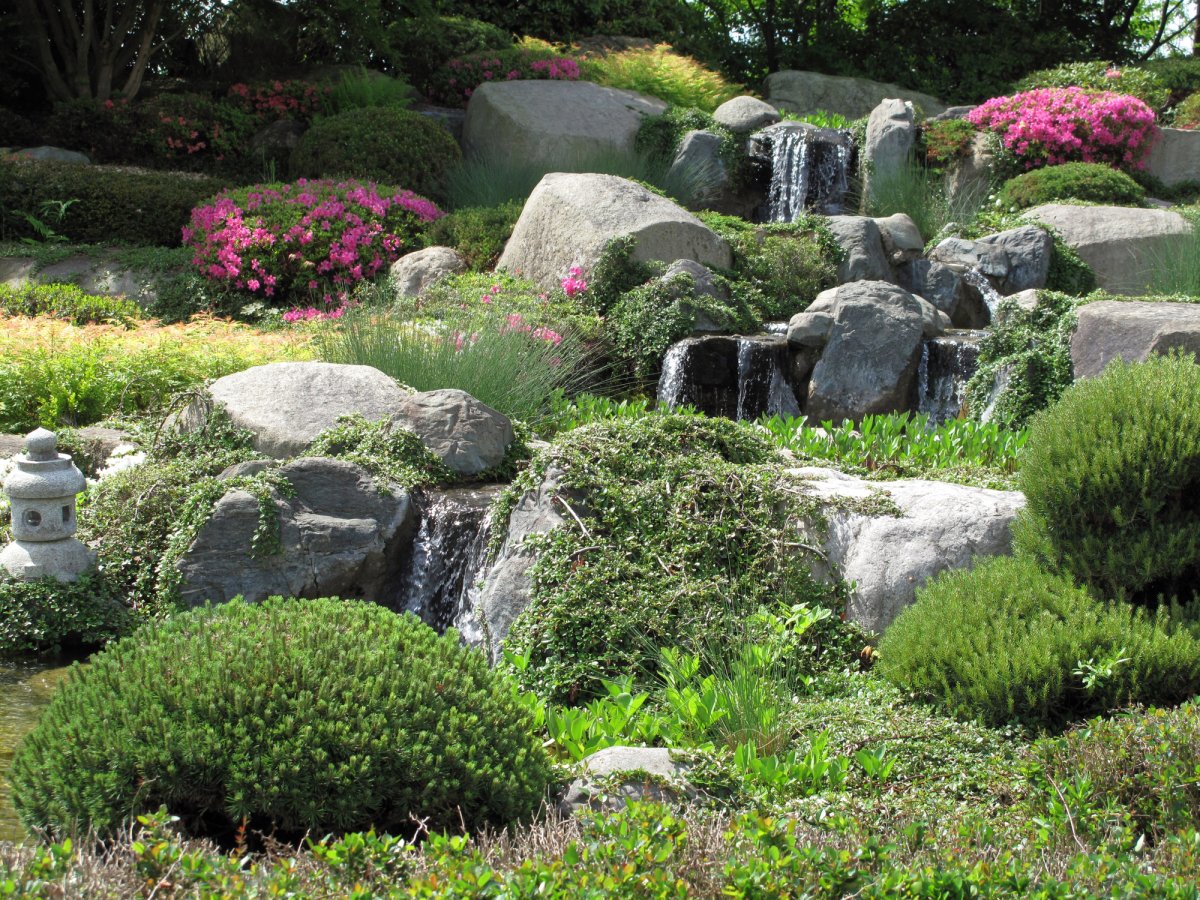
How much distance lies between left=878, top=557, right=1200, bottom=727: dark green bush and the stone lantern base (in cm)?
437

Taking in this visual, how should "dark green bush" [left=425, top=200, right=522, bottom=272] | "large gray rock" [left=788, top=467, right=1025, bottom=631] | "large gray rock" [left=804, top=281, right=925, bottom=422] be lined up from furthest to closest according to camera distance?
"dark green bush" [left=425, top=200, right=522, bottom=272] < "large gray rock" [left=804, top=281, right=925, bottom=422] < "large gray rock" [left=788, top=467, right=1025, bottom=631]

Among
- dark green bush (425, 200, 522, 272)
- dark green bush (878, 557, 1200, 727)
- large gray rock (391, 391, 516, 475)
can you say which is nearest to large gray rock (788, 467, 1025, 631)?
dark green bush (878, 557, 1200, 727)

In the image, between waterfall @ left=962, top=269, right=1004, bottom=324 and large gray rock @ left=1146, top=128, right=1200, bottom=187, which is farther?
large gray rock @ left=1146, top=128, right=1200, bottom=187

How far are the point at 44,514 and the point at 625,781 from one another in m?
3.96

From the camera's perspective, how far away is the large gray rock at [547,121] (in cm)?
1587

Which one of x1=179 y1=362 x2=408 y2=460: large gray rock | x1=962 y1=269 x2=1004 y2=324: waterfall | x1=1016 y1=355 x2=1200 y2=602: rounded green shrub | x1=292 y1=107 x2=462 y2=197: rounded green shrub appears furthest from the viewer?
x1=292 y1=107 x2=462 y2=197: rounded green shrub

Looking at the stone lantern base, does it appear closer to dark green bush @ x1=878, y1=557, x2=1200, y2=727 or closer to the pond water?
Answer: the pond water

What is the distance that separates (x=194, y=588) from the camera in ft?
19.5

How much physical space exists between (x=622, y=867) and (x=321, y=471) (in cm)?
411

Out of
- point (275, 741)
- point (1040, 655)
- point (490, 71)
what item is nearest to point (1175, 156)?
point (490, 71)

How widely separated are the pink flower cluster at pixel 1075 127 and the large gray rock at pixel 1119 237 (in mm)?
2864

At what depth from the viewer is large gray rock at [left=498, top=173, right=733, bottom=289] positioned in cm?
1108

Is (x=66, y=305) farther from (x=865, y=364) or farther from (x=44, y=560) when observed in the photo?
(x=865, y=364)

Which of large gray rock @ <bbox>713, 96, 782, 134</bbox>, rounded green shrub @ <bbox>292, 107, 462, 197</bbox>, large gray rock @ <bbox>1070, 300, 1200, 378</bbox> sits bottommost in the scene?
large gray rock @ <bbox>1070, 300, 1200, 378</bbox>
